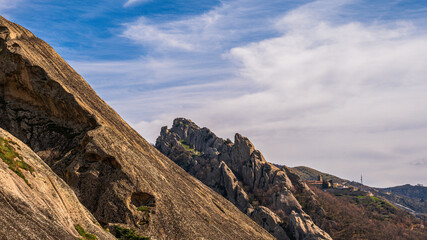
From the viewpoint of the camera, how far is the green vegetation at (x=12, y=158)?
37000 mm

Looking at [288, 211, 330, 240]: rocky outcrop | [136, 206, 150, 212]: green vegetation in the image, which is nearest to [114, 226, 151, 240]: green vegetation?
[136, 206, 150, 212]: green vegetation

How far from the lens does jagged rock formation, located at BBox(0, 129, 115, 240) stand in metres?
30.3

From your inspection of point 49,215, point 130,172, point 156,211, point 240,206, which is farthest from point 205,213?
point 240,206

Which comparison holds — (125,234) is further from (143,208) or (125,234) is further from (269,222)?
(269,222)

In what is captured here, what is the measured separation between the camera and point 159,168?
72.0 metres

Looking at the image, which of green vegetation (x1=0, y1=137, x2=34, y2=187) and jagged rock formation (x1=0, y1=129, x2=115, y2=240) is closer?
jagged rock formation (x1=0, y1=129, x2=115, y2=240)

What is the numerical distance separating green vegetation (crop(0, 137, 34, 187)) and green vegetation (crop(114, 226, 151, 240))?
54.4 ft

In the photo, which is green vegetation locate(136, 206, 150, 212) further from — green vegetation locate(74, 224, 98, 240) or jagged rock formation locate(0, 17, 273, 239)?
green vegetation locate(74, 224, 98, 240)

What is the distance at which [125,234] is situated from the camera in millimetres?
49375

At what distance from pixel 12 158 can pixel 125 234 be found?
19726 millimetres

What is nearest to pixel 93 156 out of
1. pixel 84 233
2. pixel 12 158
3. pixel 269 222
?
pixel 12 158

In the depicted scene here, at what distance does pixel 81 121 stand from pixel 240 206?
5443 inches

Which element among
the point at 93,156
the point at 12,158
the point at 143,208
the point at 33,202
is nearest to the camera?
the point at 33,202

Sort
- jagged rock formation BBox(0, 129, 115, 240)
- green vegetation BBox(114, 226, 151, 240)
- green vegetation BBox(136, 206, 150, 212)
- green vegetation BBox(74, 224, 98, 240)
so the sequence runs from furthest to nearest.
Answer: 1. green vegetation BBox(136, 206, 150, 212)
2. green vegetation BBox(114, 226, 151, 240)
3. green vegetation BBox(74, 224, 98, 240)
4. jagged rock formation BBox(0, 129, 115, 240)
